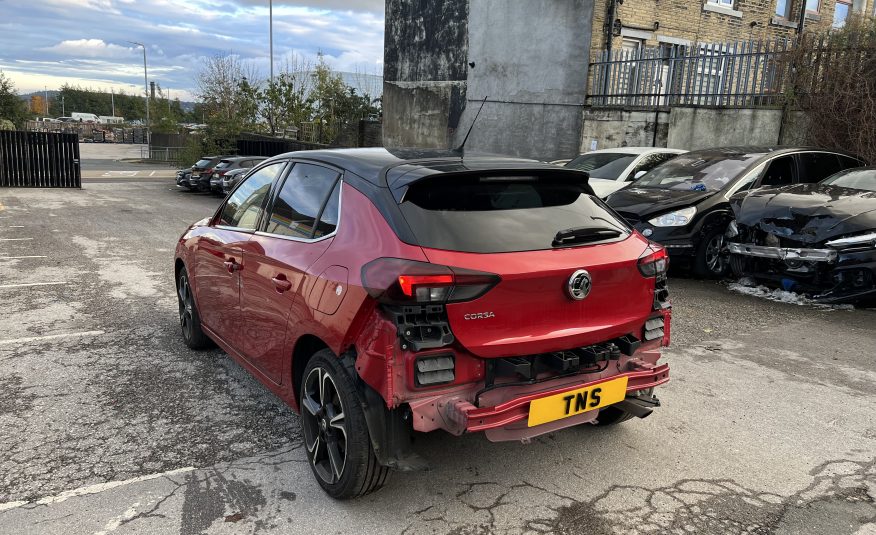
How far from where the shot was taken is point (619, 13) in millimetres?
17000

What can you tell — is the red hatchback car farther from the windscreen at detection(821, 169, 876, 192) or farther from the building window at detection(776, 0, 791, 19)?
the building window at detection(776, 0, 791, 19)

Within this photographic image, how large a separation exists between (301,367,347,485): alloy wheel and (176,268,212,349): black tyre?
2137 millimetres

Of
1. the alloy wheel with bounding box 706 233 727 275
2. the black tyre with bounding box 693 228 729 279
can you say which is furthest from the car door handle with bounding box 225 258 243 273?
the alloy wheel with bounding box 706 233 727 275

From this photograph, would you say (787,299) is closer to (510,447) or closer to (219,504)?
(510,447)

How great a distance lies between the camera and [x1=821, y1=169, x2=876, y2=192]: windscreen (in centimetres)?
766

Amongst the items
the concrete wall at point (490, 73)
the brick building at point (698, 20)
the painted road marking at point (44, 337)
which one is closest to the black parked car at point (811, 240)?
the painted road marking at point (44, 337)

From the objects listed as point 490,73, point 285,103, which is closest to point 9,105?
point 285,103

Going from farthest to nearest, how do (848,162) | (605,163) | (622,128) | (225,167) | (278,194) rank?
(225,167), (622,128), (605,163), (848,162), (278,194)

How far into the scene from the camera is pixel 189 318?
527cm

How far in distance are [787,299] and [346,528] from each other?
19.8 ft

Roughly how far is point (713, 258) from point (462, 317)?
A: 6.33 meters

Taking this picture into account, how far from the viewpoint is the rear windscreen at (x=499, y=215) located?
2.88 metres

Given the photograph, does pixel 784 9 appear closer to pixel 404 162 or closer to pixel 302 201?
pixel 404 162

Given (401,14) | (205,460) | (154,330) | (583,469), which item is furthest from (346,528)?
(401,14)
